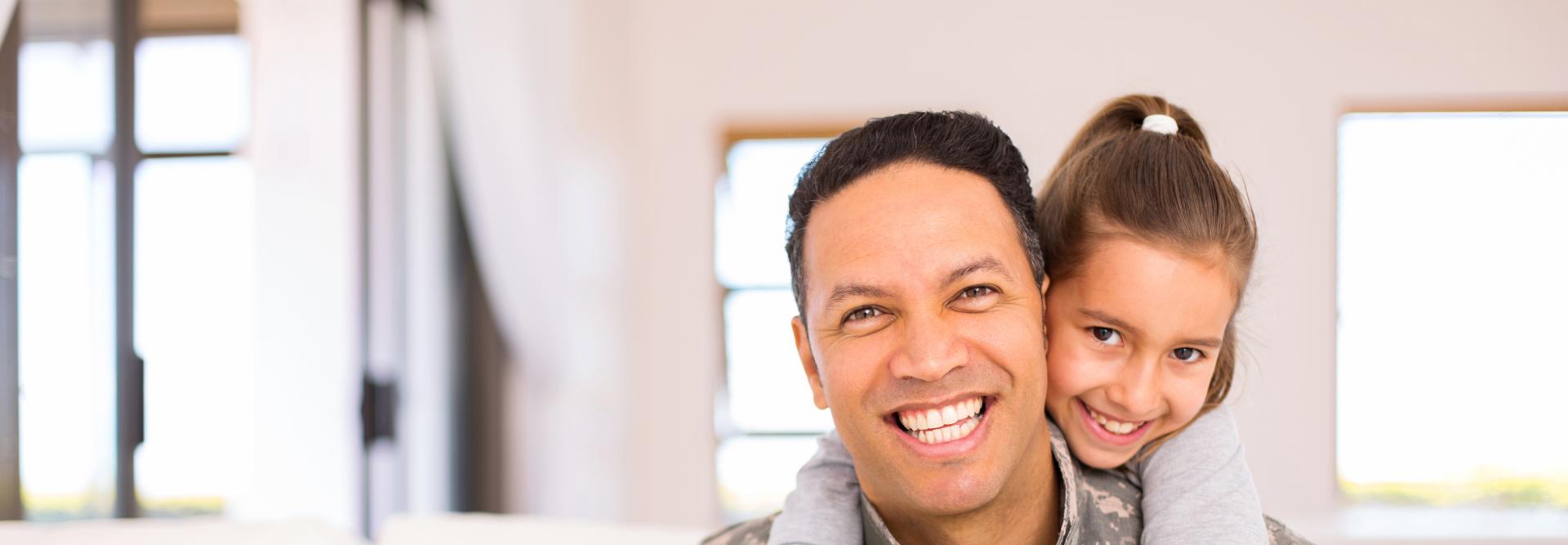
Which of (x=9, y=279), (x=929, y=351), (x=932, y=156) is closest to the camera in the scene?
(x=929, y=351)

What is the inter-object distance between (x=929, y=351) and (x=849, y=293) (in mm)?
123

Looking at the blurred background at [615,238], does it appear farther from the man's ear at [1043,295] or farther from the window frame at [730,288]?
the man's ear at [1043,295]

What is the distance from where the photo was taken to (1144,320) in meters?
1.67

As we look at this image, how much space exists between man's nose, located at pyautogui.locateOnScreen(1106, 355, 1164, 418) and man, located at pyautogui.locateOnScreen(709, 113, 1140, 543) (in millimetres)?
133

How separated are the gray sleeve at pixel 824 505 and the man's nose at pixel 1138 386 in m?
0.39

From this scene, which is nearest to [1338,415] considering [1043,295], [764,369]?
[764,369]

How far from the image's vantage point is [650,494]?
6137mm

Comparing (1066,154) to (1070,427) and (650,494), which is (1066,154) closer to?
(1070,427)

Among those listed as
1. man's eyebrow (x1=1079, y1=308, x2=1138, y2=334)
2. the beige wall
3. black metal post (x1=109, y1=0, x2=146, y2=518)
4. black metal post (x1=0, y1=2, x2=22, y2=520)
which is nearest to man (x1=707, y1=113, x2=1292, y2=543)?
man's eyebrow (x1=1079, y1=308, x2=1138, y2=334)

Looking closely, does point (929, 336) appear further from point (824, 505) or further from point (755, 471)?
point (755, 471)

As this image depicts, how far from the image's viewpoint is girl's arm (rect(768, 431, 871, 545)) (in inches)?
65.2

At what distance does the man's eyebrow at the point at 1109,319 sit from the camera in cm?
167

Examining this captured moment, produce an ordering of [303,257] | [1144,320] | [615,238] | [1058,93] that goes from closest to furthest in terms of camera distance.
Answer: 1. [1144,320]
2. [303,257]
3. [615,238]
4. [1058,93]

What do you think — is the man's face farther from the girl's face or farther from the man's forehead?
the girl's face
